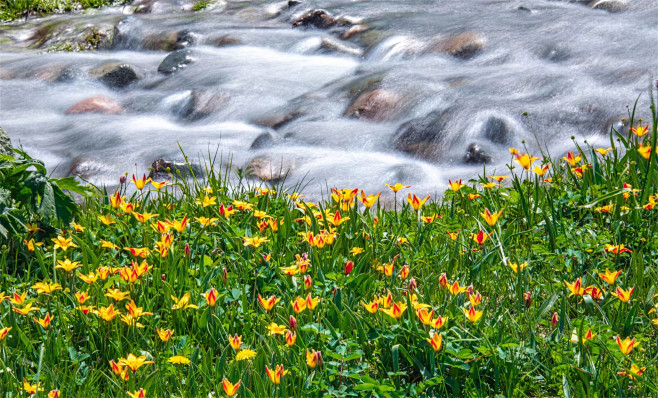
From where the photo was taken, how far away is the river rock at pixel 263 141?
6.57 metres

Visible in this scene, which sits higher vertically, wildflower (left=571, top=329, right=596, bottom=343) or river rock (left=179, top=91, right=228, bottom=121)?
wildflower (left=571, top=329, right=596, bottom=343)

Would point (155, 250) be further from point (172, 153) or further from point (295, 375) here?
point (172, 153)

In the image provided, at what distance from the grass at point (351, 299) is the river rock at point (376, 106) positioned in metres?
3.29

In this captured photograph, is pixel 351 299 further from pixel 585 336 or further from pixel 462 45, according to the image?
pixel 462 45

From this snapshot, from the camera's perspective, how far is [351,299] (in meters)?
2.50

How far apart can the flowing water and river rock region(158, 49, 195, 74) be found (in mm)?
91

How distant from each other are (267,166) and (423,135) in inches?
55.1

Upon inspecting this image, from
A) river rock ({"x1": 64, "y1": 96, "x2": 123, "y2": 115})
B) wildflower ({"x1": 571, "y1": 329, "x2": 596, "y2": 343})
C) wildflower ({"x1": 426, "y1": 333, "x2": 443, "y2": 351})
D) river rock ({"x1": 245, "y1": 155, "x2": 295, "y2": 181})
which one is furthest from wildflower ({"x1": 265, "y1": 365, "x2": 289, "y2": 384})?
river rock ({"x1": 64, "y1": 96, "x2": 123, "y2": 115})

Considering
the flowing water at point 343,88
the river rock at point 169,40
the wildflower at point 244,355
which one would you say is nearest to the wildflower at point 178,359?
the wildflower at point 244,355

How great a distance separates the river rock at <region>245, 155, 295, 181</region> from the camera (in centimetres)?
575

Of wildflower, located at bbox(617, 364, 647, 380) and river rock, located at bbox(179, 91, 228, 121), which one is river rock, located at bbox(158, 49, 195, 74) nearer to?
river rock, located at bbox(179, 91, 228, 121)

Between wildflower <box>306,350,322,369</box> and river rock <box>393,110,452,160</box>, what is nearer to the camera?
wildflower <box>306,350,322,369</box>

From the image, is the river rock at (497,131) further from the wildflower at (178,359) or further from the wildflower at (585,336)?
the wildflower at (178,359)

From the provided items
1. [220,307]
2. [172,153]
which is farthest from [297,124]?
[220,307]
